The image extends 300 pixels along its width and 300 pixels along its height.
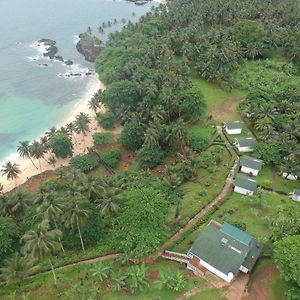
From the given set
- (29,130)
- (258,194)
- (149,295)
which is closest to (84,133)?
(29,130)

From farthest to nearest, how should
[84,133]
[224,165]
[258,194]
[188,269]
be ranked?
[84,133]
[224,165]
[258,194]
[188,269]

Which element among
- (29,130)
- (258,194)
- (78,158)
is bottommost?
(29,130)

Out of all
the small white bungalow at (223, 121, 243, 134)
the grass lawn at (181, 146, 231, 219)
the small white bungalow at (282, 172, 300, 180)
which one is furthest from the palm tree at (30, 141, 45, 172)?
the small white bungalow at (282, 172, 300, 180)

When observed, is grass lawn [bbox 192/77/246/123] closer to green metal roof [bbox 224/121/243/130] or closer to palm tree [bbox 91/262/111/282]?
green metal roof [bbox 224/121/243/130]

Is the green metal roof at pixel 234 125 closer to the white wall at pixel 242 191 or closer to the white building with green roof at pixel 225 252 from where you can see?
the white wall at pixel 242 191

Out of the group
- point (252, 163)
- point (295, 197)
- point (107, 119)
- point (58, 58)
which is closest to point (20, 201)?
point (107, 119)

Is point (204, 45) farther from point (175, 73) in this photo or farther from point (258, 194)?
point (258, 194)
